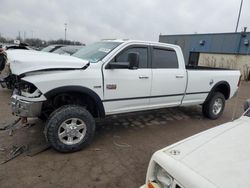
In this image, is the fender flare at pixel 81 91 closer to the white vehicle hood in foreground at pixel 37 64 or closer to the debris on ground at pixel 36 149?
the white vehicle hood in foreground at pixel 37 64

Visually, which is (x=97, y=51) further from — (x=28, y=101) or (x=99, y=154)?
(x=99, y=154)

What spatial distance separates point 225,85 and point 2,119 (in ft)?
19.3

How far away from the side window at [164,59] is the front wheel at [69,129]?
191 centimetres

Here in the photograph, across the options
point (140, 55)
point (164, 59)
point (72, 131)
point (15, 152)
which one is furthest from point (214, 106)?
point (15, 152)

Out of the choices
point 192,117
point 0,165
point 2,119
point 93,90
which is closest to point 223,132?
point 93,90

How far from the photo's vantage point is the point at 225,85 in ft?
20.7

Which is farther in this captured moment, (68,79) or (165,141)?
(165,141)

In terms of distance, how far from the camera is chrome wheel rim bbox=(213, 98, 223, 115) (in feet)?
20.6

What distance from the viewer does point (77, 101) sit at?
13.5 ft

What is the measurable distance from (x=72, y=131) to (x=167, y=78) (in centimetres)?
233

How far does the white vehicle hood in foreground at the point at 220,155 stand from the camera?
1500 millimetres

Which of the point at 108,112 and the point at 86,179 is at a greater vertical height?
the point at 108,112

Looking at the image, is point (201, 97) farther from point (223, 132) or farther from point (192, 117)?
point (223, 132)

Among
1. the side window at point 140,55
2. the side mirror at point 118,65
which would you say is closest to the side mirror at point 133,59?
the side mirror at point 118,65
